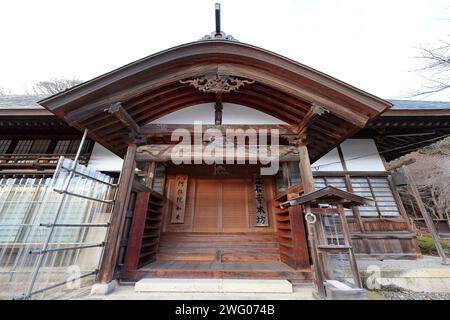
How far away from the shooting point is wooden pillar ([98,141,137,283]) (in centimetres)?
377

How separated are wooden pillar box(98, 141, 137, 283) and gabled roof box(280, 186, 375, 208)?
367 cm

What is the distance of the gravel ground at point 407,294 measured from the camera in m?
3.95

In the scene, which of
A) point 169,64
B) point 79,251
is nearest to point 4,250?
point 79,251

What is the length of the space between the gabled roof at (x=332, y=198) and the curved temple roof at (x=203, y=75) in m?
1.61

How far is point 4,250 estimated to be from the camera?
4359mm

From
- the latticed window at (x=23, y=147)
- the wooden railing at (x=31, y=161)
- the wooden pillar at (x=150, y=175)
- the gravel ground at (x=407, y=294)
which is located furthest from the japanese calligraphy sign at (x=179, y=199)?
the gravel ground at (x=407, y=294)

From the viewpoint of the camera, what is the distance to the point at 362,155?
6.67m

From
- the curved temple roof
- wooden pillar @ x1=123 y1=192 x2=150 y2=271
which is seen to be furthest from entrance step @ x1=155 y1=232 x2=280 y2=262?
the curved temple roof

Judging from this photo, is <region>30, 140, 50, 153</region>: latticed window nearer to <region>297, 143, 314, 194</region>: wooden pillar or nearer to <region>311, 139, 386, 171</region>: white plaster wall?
<region>297, 143, 314, 194</region>: wooden pillar

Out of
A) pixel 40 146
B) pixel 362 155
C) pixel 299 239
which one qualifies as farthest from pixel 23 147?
pixel 362 155

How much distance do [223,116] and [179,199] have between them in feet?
11.4

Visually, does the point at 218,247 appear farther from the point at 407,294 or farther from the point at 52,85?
the point at 52,85
